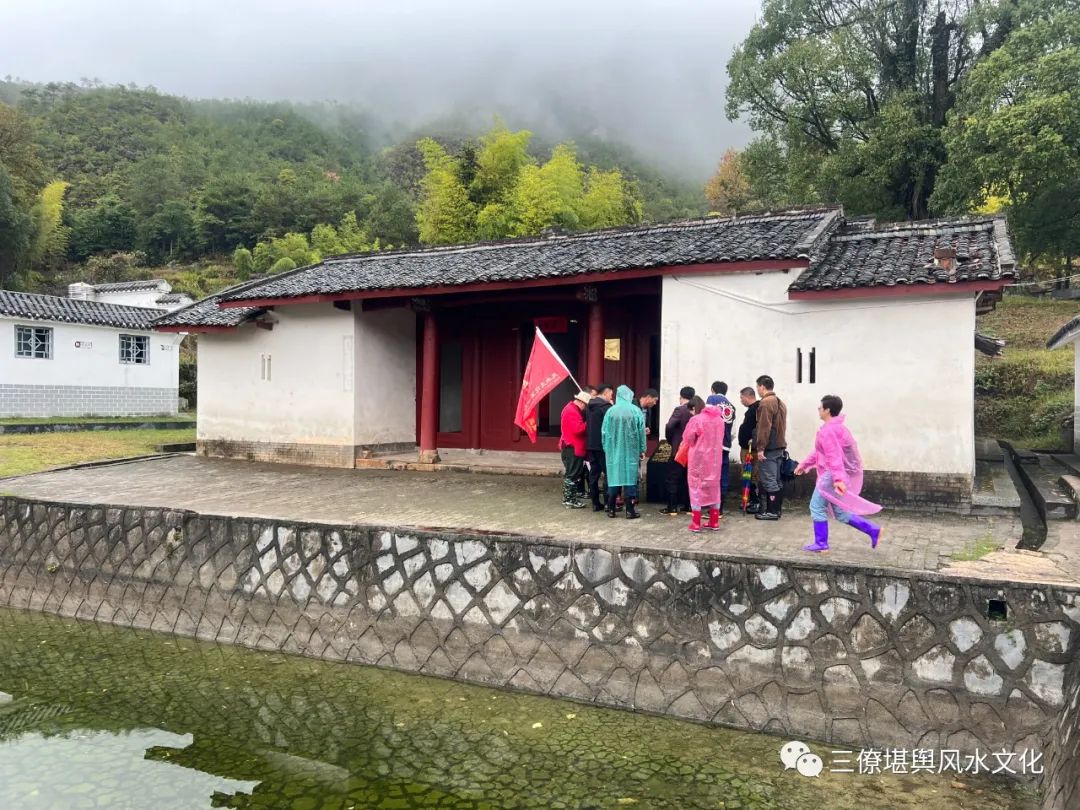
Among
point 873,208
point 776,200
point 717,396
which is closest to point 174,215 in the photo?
point 776,200

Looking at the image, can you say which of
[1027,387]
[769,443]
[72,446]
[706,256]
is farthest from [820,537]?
[1027,387]

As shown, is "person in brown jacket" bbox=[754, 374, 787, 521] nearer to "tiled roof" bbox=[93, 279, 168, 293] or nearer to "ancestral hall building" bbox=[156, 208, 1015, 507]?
"ancestral hall building" bbox=[156, 208, 1015, 507]

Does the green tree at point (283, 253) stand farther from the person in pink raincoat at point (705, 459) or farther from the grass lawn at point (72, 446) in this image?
the person in pink raincoat at point (705, 459)

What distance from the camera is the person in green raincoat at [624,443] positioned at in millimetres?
7402

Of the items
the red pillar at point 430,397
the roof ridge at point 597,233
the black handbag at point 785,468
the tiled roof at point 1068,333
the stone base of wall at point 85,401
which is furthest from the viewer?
the stone base of wall at point 85,401

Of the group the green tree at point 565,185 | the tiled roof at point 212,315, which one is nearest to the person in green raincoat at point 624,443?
the tiled roof at point 212,315

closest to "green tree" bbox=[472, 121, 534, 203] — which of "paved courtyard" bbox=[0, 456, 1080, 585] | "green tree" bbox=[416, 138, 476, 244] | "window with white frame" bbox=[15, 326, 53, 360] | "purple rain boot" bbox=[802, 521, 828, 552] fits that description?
"green tree" bbox=[416, 138, 476, 244]

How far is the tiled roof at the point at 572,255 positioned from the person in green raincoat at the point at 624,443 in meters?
2.43

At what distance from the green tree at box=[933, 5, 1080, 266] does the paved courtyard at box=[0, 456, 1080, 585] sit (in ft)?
35.9

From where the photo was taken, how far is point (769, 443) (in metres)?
7.30

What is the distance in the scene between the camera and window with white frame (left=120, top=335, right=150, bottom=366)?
22000 mm

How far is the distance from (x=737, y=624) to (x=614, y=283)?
6.02 m

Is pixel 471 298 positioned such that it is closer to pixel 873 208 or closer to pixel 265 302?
pixel 265 302

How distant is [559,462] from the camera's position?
37.8 ft
